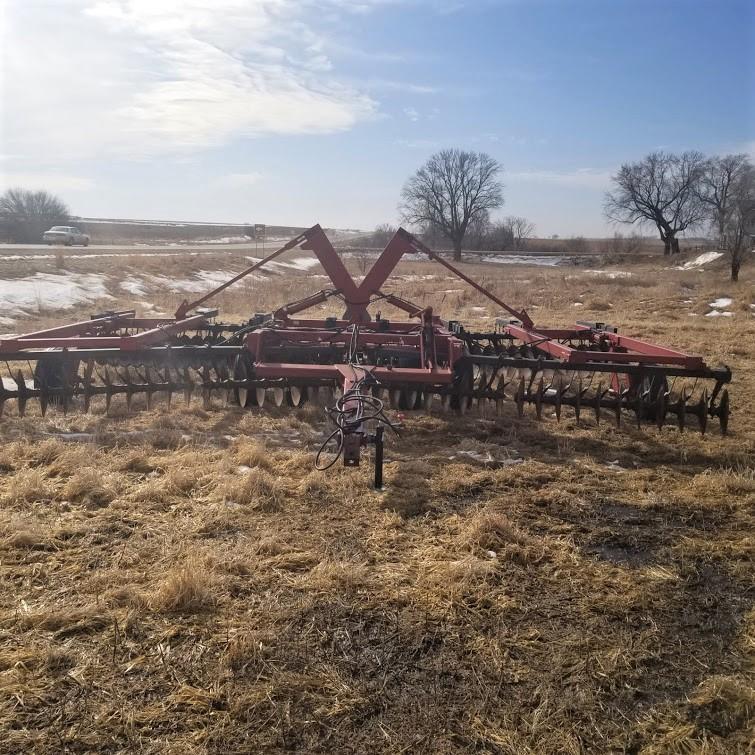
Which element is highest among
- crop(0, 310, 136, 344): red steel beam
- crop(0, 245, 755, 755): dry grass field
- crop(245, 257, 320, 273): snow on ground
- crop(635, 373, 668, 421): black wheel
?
crop(245, 257, 320, 273): snow on ground

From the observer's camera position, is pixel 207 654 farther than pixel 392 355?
No

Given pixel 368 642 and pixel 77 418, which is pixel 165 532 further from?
pixel 77 418

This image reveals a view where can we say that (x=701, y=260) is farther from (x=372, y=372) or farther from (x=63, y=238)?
(x=372, y=372)

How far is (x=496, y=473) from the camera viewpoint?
4527mm

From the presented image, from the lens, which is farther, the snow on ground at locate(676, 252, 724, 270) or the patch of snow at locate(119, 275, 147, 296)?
the snow on ground at locate(676, 252, 724, 270)

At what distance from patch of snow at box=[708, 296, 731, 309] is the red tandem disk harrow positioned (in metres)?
10.2

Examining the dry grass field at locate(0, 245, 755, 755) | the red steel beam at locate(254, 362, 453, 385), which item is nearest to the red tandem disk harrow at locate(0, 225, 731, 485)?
the red steel beam at locate(254, 362, 453, 385)

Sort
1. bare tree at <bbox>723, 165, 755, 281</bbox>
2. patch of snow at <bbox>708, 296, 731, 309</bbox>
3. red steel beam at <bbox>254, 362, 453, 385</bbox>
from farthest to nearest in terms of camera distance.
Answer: bare tree at <bbox>723, 165, 755, 281</bbox>
patch of snow at <bbox>708, 296, 731, 309</bbox>
red steel beam at <bbox>254, 362, 453, 385</bbox>

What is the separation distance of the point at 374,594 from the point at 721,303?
17.2m

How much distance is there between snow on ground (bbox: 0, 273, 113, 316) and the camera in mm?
13102

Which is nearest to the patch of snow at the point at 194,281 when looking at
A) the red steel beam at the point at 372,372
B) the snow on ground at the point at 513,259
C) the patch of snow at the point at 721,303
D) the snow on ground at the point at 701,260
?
the red steel beam at the point at 372,372

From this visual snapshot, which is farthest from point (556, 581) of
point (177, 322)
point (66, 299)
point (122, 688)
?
point (66, 299)

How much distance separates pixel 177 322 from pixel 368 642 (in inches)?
213

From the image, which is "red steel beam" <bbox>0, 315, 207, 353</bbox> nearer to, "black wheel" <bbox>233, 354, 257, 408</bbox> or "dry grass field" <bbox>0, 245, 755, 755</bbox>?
"dry grass field" <bbox>0, 245, 755, 755</bbox>
